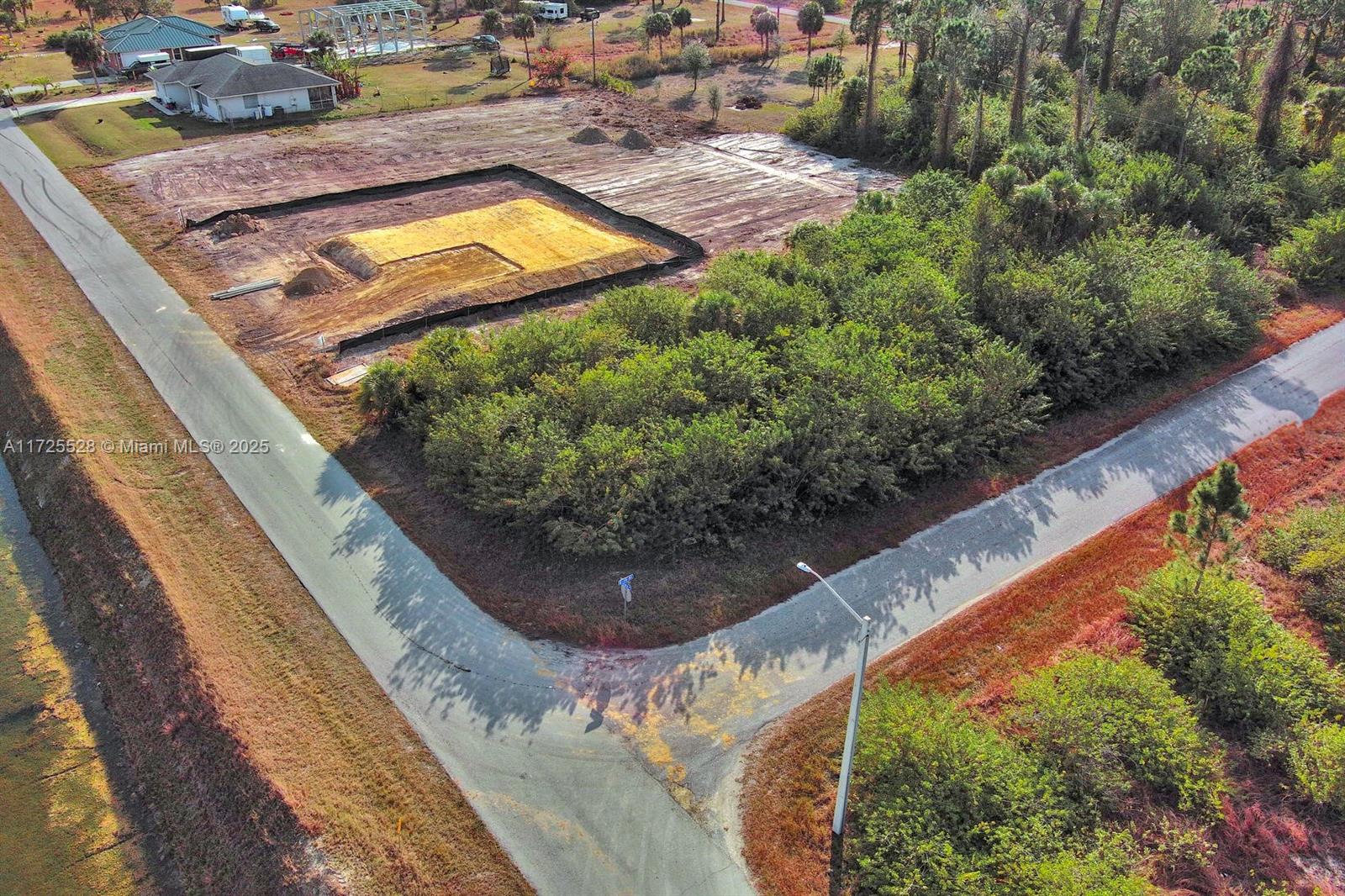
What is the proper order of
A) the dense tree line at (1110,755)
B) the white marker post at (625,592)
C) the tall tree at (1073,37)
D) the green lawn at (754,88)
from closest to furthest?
the dense tree line at (1110,755) → the white marker post at (625,592) → the tall tree at (1073,37) → the green lawn at (754,88)

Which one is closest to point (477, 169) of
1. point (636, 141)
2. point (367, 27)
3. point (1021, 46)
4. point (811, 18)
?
point (636, 141)

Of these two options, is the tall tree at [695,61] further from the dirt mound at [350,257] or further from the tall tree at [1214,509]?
the tall tree at [1214,509]

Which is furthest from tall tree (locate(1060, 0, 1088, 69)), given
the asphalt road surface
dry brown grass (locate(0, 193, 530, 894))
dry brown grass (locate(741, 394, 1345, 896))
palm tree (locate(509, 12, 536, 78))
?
dry brown grass (locate(0, 193, 530, 894))

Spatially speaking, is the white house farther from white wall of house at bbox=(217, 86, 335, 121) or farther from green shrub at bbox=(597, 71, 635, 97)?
green shrub at bbox=(597, 71, 635, 97)

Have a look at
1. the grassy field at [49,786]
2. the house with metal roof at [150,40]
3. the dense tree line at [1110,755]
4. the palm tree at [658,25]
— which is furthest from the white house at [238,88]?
the dense tree line at [1110,755]

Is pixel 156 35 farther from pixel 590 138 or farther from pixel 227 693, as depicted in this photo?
pixel 227 693

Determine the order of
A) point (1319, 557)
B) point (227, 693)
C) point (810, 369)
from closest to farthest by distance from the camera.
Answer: point (227, 693)
point (1319, 557)
point (810, 369)
